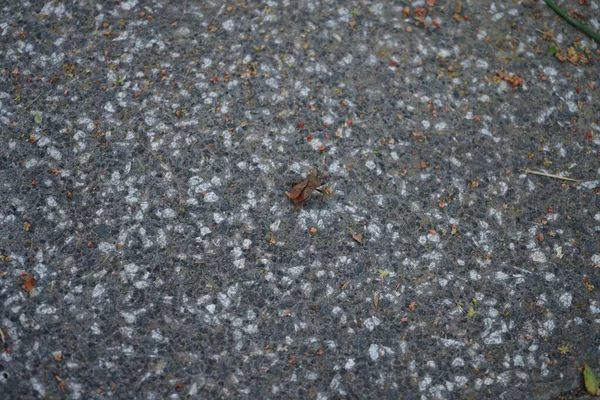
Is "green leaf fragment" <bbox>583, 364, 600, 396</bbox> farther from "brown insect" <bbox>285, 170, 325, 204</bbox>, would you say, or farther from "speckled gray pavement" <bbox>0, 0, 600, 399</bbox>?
"brown insect" <bbox>285, 170, 325, 204</bbox>

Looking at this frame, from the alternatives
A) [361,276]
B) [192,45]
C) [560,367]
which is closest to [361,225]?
[361,276]

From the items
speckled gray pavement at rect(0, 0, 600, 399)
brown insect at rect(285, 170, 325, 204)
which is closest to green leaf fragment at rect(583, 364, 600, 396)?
speckled gray pavement at rect(0, 0, 600, 399)

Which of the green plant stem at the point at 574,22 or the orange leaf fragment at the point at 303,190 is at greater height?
the green plant stem at the point at 574,22

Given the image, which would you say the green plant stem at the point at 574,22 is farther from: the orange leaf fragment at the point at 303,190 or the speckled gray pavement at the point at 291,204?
the orange leaf fragment at the point at 303,190

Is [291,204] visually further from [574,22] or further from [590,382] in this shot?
[574,22]

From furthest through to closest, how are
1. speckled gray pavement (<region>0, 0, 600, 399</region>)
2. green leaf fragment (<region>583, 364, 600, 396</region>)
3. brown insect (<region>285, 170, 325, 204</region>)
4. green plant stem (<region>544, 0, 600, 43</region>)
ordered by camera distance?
green plant stem (<region>544, 0, 600, 43</region>), brown insect (<region>285, 170, 325, 204</region>), green leaf fragment (<region>583, 364, 600, 396</region>), speckled gray pavement (<region>0, 0, 600, 399</region>)

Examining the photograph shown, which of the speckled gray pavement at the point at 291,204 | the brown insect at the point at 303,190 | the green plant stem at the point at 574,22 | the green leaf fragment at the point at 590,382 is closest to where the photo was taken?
the speckled gray pavement at the point at 291,204

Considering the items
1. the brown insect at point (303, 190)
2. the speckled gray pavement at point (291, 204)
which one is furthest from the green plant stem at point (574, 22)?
the brown insect at point (303, 190)
